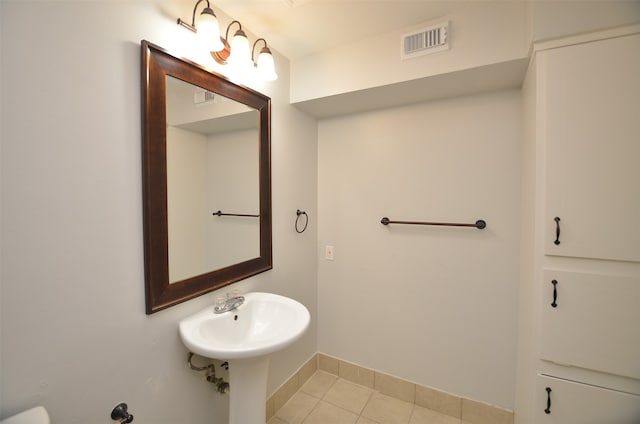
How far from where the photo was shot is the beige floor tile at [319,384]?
1.98 meters

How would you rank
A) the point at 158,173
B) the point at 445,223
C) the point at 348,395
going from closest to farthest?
the point at 158,173 < the point at 445,223 < the point at 348,395

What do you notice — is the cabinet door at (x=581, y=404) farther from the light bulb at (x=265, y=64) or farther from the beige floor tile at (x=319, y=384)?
the light bulb at (x=265, y=64)

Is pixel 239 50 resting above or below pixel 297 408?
above

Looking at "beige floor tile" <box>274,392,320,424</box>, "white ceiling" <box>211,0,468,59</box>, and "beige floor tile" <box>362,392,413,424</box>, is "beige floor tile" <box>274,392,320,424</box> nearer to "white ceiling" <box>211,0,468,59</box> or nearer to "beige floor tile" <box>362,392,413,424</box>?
"beige floor tile" <box>362,392,413,424</box>

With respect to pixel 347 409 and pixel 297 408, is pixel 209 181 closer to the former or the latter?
pixel 297 408

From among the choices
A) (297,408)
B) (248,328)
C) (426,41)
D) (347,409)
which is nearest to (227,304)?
(248,328)

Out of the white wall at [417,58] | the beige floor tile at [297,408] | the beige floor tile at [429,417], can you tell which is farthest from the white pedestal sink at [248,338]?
the white wall at [417,58]

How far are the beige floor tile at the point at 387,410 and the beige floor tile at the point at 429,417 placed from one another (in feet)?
0.12

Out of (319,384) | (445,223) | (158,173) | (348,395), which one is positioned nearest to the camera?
(158,173)

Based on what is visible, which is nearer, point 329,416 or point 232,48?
point 232,48

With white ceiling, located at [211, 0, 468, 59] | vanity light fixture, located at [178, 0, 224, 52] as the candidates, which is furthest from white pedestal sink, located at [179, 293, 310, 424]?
white ceiling, located at [211, 0, 468, 59]

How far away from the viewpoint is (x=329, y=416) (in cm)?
177

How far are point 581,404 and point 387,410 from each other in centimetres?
107

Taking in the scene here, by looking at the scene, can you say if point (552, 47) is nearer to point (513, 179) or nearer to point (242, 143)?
point (513, 179)
